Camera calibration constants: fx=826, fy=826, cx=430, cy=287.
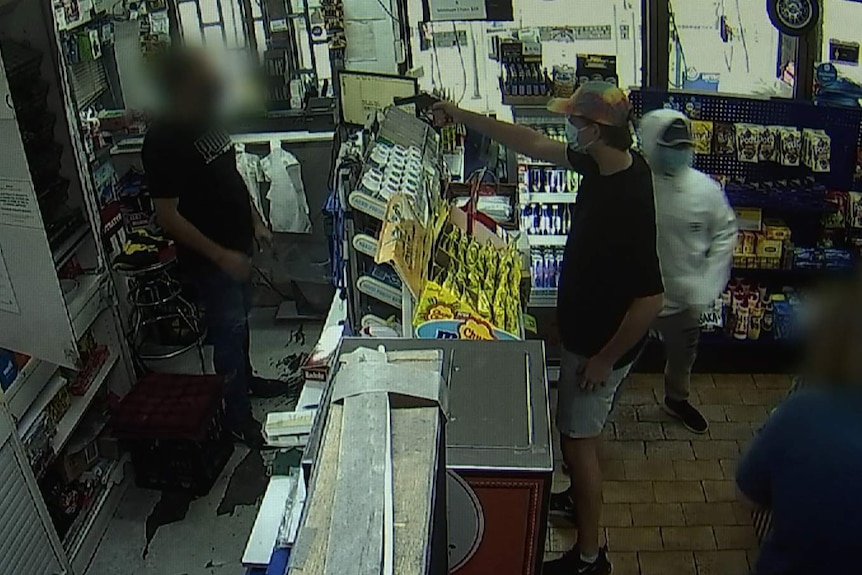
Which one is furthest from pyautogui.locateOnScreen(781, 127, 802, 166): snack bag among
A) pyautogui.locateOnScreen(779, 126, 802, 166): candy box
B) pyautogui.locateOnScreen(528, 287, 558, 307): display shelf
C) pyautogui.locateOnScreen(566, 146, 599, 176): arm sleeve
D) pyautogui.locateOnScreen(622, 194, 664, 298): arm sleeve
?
pyautogui.locateOnScreen(622, 194, 664, 298): arm sleeve

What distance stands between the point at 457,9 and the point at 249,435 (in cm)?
243

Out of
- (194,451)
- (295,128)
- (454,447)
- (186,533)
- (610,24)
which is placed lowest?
(186,533)

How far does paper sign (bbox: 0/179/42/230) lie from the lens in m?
2.65

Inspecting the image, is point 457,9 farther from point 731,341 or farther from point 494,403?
point 494,403

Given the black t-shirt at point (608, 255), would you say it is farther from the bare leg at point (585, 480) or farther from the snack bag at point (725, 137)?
the snack bag at point (725, 137)

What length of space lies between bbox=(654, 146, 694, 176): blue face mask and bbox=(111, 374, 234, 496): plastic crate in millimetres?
2081

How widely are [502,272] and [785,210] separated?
1.78m

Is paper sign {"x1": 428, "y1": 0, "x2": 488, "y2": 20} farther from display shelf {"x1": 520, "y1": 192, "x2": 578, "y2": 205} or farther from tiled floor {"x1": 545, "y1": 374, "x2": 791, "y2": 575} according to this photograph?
tiled floor {"x1": 545, "y1": 374, "x2": 791, "y2": 575}

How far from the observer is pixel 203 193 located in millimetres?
3482

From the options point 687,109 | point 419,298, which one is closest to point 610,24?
point 687,109

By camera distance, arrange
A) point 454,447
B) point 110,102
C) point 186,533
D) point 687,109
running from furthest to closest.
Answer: point 110,102 < point 687,109 < point 186,533 < point 454,447

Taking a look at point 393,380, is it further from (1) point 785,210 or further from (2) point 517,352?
(1) point 785,210

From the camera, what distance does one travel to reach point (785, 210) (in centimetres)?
403

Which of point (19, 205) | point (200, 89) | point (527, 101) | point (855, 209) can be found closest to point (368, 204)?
point (19, 205)
